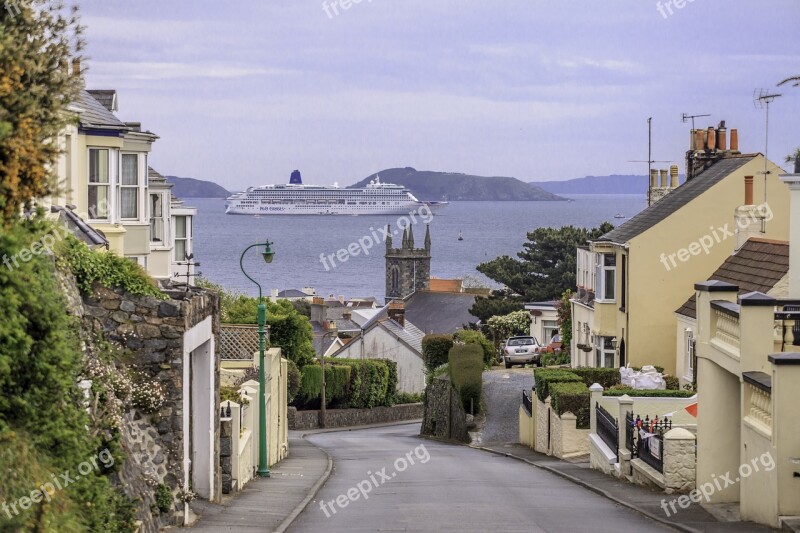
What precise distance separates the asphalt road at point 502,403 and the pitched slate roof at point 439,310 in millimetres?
48027

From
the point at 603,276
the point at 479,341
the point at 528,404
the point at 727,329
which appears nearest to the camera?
the point at 727,329

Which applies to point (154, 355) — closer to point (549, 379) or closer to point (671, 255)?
point (549, 379)

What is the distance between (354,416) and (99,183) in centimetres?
3897

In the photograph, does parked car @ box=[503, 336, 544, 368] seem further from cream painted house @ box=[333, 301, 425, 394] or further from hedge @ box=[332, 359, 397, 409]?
cream painted house @ box=[333, 301, 425, 394]

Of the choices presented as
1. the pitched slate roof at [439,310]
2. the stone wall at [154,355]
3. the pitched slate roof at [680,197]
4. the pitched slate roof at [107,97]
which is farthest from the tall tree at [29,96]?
the pitched slate roof at [439,310]

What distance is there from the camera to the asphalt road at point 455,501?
17125 mm

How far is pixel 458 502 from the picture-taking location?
20.2 meters

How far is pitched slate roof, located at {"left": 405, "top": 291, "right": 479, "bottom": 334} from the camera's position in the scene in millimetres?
103188

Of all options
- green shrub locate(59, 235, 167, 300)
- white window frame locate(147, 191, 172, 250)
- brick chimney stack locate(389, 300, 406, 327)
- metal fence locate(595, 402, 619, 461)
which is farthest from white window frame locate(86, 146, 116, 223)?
brick chimney stack locate(389, 300, 406, 327)

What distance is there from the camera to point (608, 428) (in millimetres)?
25719

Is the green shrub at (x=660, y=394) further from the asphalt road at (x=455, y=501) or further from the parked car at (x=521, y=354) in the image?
the parked car at (x=521, y=354)

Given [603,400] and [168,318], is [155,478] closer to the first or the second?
[168,318]

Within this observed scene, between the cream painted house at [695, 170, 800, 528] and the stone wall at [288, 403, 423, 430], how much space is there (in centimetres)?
3963

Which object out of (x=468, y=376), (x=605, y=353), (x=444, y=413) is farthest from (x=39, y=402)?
(x=444, y=413)
